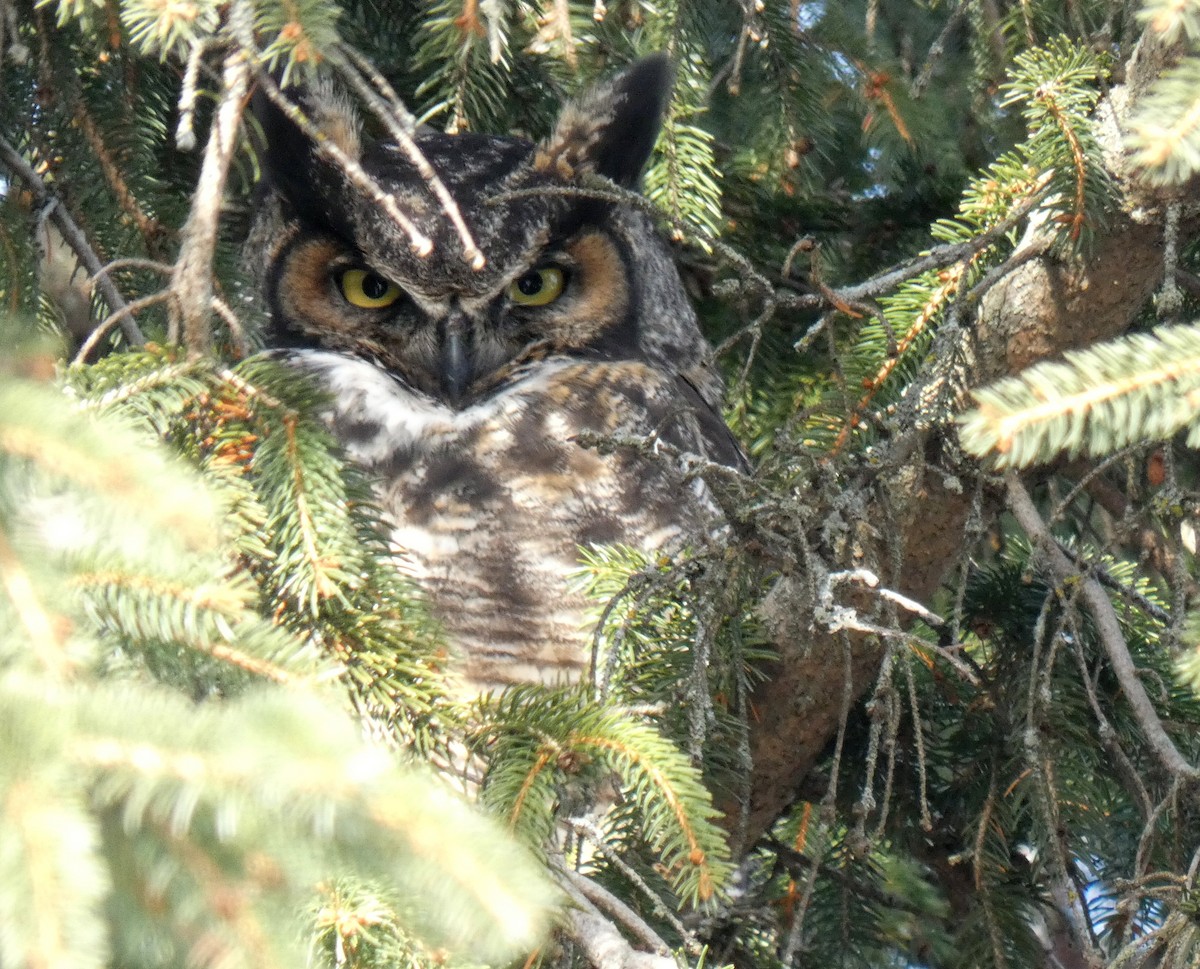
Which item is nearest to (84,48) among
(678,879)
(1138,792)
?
(678,879)

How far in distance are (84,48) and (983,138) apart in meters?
1.84

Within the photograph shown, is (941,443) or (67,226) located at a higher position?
(67,226)

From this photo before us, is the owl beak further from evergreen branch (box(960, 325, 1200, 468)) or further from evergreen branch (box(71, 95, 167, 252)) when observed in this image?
evergreen branch (box(960, 325, 1200, 468))

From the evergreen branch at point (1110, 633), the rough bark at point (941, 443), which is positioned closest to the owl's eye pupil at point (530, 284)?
the rough bark at point (941, 443)

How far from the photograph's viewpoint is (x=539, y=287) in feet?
Answer: 7.68

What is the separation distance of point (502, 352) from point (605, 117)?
1.42 ft

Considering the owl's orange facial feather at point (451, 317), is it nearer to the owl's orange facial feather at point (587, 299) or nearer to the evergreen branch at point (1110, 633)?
the owl's orange facial feather at point (587, 299)

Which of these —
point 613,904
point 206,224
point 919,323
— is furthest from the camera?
point 919,323

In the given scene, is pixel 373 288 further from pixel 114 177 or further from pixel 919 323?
pixel 919 323

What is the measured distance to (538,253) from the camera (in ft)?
7.52

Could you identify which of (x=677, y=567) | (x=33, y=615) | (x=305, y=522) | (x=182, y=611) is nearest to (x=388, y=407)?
(x=677, y=567)

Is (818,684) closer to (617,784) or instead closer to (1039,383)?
(617,784)

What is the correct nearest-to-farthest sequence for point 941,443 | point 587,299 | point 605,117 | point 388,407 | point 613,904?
point 613,904 → point 941,443 → point 388,407 → point 605,117 → point 587,299

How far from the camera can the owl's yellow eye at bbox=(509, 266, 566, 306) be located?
7.62 ft
